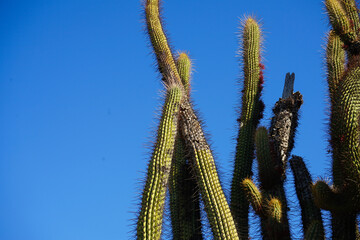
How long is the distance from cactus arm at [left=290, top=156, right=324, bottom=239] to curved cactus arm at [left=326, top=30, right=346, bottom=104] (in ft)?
3.84

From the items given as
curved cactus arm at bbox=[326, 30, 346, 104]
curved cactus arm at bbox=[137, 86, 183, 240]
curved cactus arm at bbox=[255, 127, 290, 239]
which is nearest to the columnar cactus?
curved cactus arm at bbox=[326, 30, 346, 104]

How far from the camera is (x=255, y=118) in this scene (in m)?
8.24

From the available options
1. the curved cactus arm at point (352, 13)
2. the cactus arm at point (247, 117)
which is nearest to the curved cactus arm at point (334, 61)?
the curved cactus arm at point (352, 13)

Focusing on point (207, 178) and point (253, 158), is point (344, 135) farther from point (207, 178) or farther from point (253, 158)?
point (207, 178)

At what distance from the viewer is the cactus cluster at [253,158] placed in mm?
6250

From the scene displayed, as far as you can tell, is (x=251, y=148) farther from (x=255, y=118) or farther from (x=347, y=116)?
(x=347, y=116)

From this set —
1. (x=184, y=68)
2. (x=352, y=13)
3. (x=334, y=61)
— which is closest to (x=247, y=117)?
(x=184, y=68)

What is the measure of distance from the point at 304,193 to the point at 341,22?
278cm

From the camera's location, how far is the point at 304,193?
7.20 metres

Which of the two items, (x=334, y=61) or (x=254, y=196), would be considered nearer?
(x=254, y=196)

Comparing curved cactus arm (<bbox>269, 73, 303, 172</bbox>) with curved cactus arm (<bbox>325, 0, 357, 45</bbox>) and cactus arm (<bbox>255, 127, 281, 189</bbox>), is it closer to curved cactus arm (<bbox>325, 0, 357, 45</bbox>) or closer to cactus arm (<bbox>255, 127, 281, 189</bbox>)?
cactus arm (<bbox>255, 127, 281, 189</bbox>)

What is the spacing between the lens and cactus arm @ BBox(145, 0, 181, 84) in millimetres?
7930

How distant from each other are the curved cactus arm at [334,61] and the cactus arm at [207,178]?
2.21 m

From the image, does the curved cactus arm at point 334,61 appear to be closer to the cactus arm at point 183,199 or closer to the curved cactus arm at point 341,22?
the curved cactus arm at point 341,22
